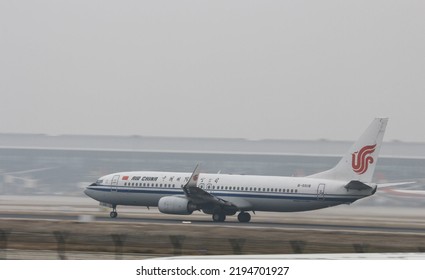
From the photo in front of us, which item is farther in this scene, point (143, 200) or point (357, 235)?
point (143, 200)

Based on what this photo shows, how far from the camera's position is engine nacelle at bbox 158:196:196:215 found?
59875 millimetres

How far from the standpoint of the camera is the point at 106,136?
414 feet

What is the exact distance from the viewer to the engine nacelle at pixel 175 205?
5988cm

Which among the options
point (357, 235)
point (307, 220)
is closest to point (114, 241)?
point (357, 235)

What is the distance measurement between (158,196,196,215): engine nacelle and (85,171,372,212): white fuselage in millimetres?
1318

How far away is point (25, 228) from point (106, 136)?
80247 mm

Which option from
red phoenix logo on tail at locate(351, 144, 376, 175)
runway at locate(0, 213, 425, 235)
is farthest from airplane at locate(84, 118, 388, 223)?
runway at locate(0, 213, 425, 235)

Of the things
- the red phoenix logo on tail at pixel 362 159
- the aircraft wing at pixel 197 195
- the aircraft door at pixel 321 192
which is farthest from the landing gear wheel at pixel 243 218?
the red phoenix logo on tail at pixel 362 159

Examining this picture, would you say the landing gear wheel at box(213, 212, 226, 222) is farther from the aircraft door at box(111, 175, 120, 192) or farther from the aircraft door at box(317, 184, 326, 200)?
the aircraft door at box(111, 175, 120, 192)

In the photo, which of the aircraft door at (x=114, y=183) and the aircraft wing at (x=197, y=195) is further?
the aircraft door at (x=114, y=183)

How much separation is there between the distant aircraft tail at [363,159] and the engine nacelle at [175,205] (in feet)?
28.6

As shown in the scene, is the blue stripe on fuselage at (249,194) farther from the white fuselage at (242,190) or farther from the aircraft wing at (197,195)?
the aircraft wing at (197,195)
